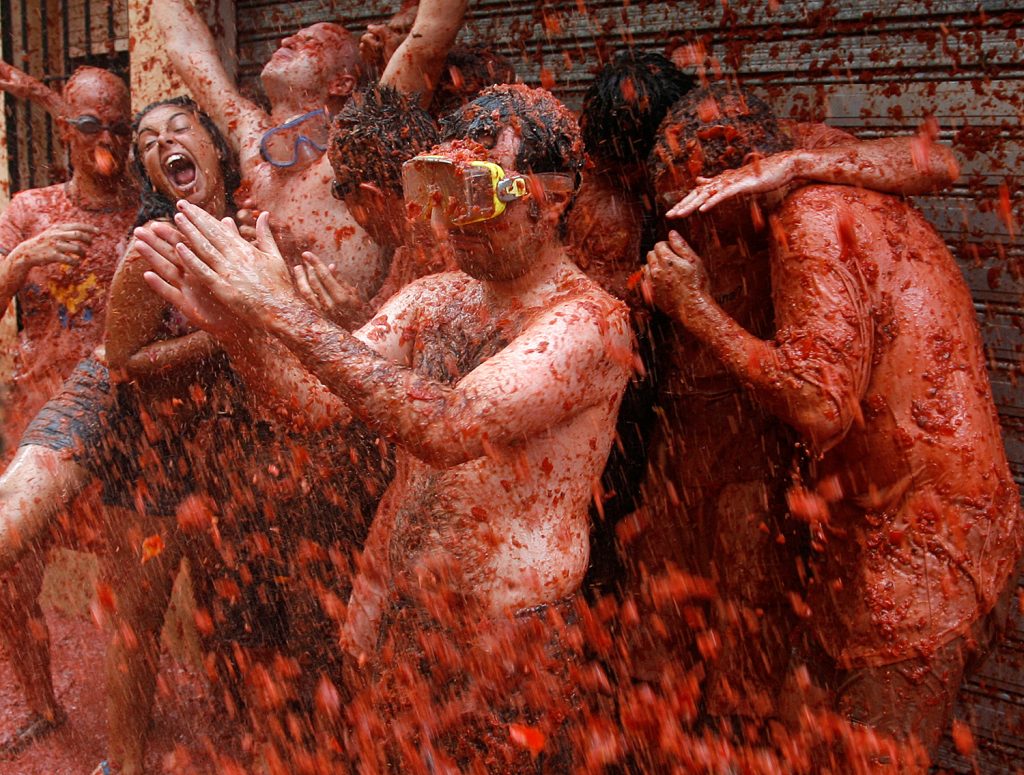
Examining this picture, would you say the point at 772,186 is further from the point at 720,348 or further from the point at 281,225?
the point at 281,225

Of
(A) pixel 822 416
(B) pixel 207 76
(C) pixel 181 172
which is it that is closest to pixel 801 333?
(A) pixel 822 416

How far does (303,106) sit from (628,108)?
5.53 feet

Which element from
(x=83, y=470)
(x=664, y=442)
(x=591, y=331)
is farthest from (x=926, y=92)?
(x=83, y=470)

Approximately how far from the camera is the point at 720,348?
2.89 metres

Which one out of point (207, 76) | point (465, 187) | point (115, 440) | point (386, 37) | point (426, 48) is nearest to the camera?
point (465, 187)

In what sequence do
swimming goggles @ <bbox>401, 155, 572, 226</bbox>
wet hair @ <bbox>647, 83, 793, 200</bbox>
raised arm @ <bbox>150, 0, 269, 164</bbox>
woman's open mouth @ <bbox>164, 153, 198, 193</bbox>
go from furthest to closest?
raised arm @ <bbox>150, 0, 269, 164</bbox> → woman's open mouth @ <bbox>164, 153, 198, 193</bbox> → wet hair @ <bbox>647, 83, 793, 200</bbox> → swimming goggles @ <bbox>401, 155, 572, 226</bbox>

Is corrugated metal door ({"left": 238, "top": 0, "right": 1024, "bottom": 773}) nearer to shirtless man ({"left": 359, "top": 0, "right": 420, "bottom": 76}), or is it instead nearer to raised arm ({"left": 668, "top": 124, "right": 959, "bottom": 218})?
raised arm ({"left": 668, "top": 124, "right": 959, "bottom": 218})

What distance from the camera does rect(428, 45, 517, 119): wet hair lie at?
3984mm

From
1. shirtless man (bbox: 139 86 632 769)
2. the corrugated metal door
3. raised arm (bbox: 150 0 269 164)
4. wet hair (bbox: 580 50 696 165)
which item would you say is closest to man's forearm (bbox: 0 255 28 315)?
raised arm (bbox: 150 0 269 164)

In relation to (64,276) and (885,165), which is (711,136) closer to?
(885,165)

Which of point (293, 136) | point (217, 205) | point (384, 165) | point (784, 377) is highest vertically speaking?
point (293, 136)

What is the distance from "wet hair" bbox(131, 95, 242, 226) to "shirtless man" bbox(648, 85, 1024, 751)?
93.5 inches

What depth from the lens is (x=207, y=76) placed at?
184 inches

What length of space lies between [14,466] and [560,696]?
267 centimetres
